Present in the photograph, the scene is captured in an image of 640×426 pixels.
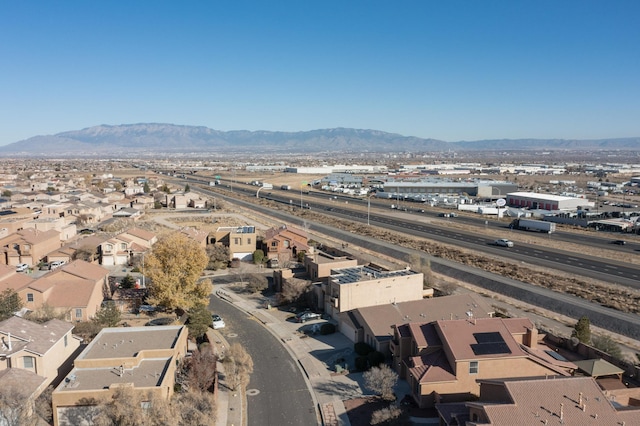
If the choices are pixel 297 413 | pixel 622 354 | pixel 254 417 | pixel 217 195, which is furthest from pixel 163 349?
pixel 217 195

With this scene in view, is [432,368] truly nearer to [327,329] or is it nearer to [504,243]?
[327,329]

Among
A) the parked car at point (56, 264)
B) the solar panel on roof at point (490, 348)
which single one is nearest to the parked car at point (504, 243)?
the solar panel on roof at point (490, 348)

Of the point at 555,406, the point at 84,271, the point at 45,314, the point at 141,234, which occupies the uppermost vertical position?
the point at 141,234

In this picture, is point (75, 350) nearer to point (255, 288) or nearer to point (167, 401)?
point (167, 401)

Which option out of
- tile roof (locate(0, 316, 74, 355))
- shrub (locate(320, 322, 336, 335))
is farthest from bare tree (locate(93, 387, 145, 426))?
shrub (locate(320, 322, 336, 335))

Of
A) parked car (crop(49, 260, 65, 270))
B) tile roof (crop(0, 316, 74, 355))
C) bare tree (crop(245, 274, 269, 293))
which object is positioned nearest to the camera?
tile roof (crop(0, 316, 74, 355))

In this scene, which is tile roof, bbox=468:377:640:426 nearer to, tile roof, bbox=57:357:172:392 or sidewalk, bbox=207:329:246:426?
sidewalk, bbox=207:329:246:426

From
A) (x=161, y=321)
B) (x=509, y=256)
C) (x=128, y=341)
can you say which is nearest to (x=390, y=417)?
(x=128, y=341)

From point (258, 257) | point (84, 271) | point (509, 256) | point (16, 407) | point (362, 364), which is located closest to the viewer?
point (16, 407)
